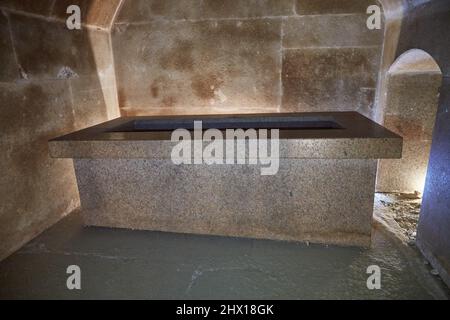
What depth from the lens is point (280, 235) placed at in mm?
3066

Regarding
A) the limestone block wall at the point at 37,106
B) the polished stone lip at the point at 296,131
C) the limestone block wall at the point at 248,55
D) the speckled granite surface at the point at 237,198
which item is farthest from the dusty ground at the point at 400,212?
the limestone block wall at the point at 37,106

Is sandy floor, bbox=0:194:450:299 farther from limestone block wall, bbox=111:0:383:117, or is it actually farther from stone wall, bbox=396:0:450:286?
limestone block wall, bbox=111:0:383:117

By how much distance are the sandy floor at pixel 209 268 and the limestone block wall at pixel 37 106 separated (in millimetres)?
441

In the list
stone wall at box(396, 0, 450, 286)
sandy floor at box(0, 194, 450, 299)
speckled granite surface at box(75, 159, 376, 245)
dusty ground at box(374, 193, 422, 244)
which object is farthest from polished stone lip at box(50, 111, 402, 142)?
dusty ground at box(374, 193, 422, 244)

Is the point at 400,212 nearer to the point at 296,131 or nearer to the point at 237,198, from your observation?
the point at 296,131

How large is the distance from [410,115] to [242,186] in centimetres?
280

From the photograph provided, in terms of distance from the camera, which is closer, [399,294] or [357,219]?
[399,294]

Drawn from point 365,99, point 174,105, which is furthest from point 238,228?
point 365,99

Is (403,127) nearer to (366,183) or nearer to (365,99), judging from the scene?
(365,99)

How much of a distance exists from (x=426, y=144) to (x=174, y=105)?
150 inches

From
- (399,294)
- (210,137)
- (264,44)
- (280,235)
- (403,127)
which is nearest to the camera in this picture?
(399,294)

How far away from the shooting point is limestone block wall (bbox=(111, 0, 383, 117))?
169 inches

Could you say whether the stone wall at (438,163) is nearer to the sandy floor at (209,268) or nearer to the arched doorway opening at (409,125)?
the sandy floor at (209,268)

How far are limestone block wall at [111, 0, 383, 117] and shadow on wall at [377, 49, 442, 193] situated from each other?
44cm
